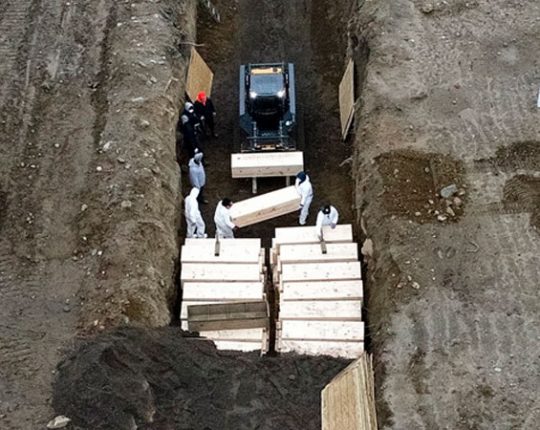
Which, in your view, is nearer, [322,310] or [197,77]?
[322,310]

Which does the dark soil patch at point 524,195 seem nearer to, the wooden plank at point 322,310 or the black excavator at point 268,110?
the wooden plank at point 322,310

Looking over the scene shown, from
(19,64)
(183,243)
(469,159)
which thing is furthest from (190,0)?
(469,159)

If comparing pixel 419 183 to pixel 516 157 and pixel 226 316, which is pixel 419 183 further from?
pixel 226 316

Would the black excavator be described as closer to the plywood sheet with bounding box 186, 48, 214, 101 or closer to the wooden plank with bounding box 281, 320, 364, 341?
the plywood sheet with bounding box 186, 48, 214, 101

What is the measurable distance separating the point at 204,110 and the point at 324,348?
244 inches

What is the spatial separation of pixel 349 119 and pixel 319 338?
560cm

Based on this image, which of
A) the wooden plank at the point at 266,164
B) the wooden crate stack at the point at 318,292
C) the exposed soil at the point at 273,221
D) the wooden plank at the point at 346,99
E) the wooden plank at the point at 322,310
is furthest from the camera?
the wooden plank at the point at 346,99

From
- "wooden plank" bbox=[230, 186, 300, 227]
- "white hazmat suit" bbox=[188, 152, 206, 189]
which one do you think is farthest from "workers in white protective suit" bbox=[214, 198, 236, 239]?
"white hazmat suit" bbox=[188, 152, 206, 189]

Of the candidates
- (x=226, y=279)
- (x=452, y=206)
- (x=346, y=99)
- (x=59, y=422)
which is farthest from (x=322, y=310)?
(x=346, y=99)

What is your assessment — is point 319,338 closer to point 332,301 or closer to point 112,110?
point 332,301

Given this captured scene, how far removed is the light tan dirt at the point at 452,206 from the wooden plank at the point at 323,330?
296 mm

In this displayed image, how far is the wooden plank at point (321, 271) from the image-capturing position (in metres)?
11.8

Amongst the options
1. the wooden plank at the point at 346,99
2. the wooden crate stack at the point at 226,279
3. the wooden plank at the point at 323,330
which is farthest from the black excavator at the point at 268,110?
the wooden plank at the point at 323,330

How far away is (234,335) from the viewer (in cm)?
1120
